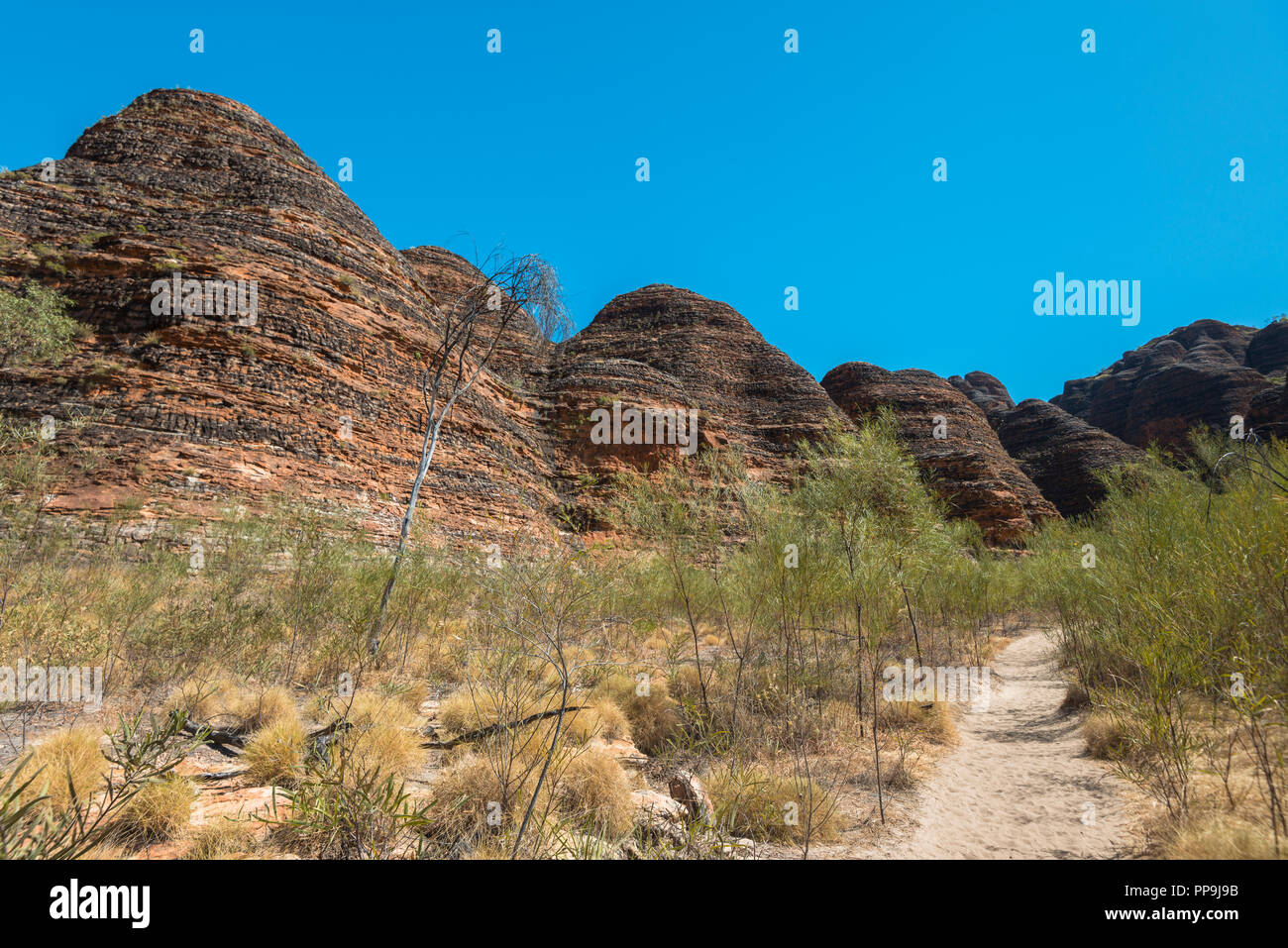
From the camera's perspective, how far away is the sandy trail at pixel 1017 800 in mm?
3719

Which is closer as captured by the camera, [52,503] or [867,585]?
[867,585]

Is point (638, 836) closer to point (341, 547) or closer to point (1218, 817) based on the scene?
point (1218, 817)

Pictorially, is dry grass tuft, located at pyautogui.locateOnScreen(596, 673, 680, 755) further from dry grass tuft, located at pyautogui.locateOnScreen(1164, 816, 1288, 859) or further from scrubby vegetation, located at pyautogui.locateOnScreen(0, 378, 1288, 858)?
dry grass tuft, located at pyautogui.locateOnScreen(1164, 816, 1288, 859)

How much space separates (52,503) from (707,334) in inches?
1481

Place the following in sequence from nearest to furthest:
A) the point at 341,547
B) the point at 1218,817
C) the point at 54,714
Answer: the point at 1218,817 < the point at 54,714 < the point at 341,547

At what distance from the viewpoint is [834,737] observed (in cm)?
580

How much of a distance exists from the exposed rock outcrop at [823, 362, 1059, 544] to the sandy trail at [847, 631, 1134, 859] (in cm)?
2255

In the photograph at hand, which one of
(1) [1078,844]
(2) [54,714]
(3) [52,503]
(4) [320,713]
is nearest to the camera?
(1) [1078,844]

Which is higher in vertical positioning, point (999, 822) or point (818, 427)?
point (818, 427)

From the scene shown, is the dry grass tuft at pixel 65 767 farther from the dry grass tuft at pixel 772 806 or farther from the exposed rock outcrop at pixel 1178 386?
the exposed rock outcrop at pixel 1178 386

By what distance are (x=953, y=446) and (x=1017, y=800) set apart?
39982 millimetres

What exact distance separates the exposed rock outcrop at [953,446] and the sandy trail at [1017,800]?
22.5 meters

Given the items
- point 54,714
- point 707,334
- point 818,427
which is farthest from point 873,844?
point 707,334

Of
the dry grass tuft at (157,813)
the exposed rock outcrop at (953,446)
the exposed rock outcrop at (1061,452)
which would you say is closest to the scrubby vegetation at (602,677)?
the dry grass tuft at (157,813)
